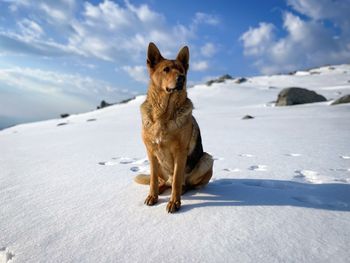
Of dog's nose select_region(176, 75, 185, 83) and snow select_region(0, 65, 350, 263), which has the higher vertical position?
dog's nose select_region(176, 75, 185, 83)

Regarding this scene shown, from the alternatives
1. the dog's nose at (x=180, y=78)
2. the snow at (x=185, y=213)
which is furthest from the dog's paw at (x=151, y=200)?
the dog's nose at (x=180, y=78)

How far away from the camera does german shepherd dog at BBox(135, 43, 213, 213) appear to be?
3.52 metres

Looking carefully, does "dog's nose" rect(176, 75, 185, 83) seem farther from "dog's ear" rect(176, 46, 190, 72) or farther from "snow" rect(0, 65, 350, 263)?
"snow" rect(0, 65, 350, 263)

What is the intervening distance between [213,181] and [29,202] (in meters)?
2.63

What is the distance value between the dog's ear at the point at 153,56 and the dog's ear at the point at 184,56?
253 millimetres

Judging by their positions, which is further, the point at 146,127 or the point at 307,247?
the point at 146,127

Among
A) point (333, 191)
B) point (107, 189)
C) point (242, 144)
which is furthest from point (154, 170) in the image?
point (242, 144)

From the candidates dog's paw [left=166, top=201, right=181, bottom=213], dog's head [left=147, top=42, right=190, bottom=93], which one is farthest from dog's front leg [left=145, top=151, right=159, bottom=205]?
dog's head [left=147, top=42, right=190, bottom=93]

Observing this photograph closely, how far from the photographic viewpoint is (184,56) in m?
4.01

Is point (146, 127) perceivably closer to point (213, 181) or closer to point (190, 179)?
point (190, 179)

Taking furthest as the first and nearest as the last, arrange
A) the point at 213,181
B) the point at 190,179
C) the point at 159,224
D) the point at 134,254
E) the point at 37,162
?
the point at 37,162
the point at 213,181
the point at 190,179
the point at 159,224
the point at 134,254

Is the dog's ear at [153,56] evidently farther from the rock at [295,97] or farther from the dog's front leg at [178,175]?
the rock at [295,97]

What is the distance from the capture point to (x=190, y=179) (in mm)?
3984

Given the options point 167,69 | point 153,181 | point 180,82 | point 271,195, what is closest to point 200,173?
point 153,181
